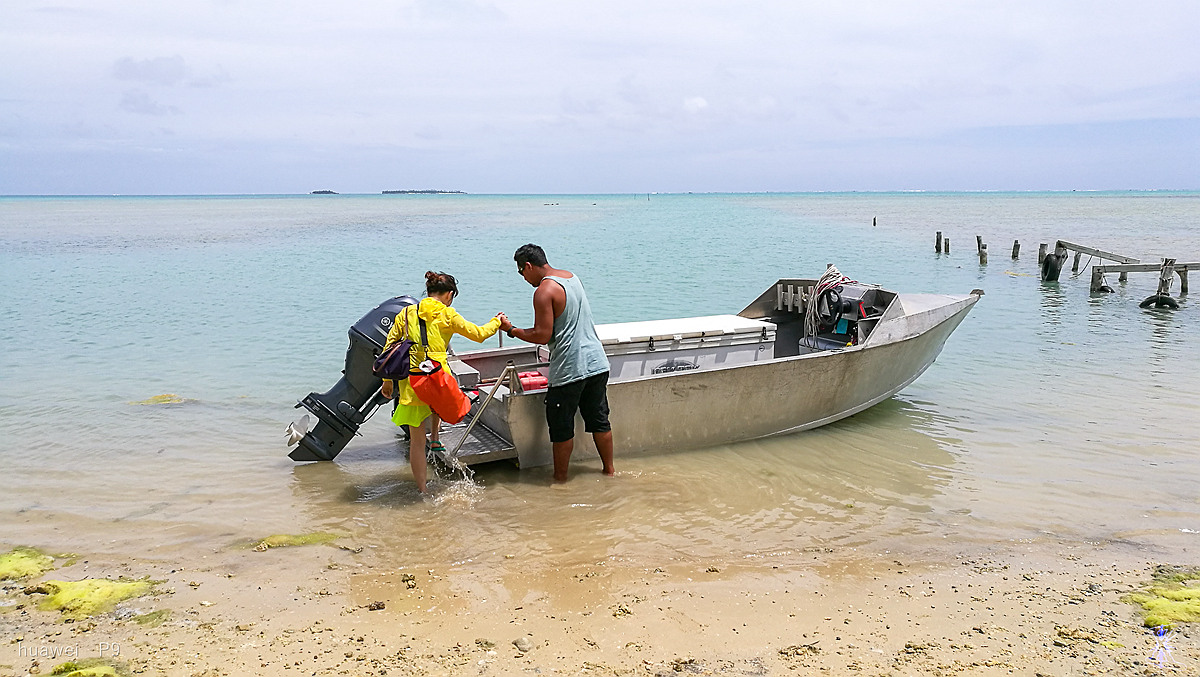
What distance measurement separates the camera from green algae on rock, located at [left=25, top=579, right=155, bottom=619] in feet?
14.8

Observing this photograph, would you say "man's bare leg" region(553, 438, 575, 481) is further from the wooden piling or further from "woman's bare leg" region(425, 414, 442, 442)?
the wooden piling

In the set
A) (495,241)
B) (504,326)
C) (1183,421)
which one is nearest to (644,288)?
(1183,421)

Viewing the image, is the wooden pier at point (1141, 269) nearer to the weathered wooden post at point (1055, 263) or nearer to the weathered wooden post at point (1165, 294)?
the weathered wooden post at point (1165, 294)

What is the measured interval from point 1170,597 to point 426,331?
474 centimetres

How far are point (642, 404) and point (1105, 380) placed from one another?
7.02 metres

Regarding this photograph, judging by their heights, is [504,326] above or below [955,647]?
above

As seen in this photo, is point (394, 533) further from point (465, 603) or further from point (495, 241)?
point (495, 241)

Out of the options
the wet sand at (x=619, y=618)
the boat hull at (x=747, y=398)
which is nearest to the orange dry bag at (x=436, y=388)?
the boat hull at (x=747, y=398)

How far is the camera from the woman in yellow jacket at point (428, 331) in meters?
5.79

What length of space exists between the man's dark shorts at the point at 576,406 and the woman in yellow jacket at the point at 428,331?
76 centimetres

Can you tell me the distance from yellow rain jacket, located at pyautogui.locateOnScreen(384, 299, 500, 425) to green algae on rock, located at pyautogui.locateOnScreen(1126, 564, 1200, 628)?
166 inches

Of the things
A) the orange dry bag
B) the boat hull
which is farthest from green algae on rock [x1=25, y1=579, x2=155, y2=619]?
the boat hull

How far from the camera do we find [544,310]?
6.02 metres

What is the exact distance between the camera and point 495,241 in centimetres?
4269
